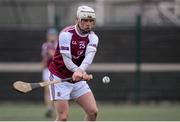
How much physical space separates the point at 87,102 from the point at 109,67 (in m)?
9.43

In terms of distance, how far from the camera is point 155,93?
2030 centimetres

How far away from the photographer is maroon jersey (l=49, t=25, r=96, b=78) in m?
10.9

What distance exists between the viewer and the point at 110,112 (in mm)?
17266

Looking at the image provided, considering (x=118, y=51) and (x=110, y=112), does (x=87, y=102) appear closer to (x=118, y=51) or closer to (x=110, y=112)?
(x=110, y=112)

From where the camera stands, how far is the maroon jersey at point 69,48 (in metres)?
10.9

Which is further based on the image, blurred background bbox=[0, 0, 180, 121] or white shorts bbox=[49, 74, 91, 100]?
blurred background bbox=[0, 0, 180, 121]

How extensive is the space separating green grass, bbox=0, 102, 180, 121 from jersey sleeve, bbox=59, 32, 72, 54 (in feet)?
15.6

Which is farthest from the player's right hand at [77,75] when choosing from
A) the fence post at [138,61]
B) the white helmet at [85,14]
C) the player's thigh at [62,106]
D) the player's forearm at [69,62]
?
the fence post at [138,61]

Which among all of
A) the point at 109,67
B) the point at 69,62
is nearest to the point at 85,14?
the point at 69,62

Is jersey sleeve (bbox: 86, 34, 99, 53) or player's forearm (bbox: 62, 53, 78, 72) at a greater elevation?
jersey sleeve (bbox: 86, 34, 99, 53)

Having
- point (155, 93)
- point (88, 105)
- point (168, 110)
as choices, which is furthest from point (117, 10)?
point (88, 105)

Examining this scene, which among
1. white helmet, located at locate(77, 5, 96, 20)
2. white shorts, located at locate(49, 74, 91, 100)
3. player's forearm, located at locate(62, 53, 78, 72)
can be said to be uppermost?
white helmet, located at locate(77, 5, 96, 20)

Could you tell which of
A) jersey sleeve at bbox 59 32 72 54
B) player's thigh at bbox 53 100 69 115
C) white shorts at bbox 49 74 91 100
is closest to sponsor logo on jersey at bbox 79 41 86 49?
jersey sleeve at bbox 59 32 72 54

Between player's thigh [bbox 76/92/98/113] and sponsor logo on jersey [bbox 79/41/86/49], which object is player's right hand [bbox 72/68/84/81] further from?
player's thigh [bbox 76/92/98/113]
